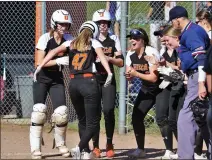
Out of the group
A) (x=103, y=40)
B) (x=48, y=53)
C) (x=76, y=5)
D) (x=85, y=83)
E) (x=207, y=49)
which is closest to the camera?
(x=207, y=49)

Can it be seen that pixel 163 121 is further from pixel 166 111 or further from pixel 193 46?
pixel 193 46

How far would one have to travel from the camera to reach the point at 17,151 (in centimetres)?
916

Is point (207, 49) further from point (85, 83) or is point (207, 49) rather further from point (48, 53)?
point (48, 53)

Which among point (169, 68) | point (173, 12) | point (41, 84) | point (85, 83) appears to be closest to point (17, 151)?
point (41, 84)

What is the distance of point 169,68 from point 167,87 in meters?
0.46

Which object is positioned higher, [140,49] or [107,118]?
[140,49]

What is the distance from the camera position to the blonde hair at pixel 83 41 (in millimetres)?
8031

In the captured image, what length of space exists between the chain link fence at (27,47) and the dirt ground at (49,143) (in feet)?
1.83

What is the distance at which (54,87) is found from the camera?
8828mm

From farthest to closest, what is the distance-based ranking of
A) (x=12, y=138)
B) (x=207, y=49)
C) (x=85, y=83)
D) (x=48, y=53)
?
(x=12, y=138)
(x=48, y=53)
(x=85, y=83)
(x=207, y=49)

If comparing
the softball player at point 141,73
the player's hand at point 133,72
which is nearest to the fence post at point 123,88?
the softball player at point 141,73

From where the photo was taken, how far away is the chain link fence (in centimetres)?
1201

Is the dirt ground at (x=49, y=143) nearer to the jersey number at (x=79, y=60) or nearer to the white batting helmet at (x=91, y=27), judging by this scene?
the jersey number at (x=79, y=60)

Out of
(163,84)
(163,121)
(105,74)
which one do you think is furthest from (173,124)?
(105,74)
